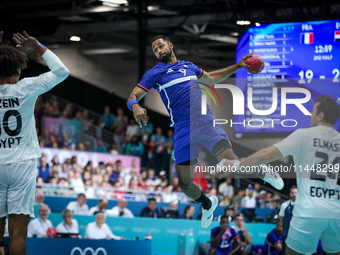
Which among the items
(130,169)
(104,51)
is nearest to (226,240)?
(130,169)

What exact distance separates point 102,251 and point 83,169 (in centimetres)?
678

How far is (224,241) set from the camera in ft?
31.6

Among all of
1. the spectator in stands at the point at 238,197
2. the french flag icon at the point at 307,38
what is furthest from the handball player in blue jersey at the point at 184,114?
the spectator in stands at the point at 238,197

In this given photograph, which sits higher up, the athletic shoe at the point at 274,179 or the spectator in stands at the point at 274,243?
the athletic shoe at the point at 274,179

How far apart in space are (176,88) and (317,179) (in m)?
2.29

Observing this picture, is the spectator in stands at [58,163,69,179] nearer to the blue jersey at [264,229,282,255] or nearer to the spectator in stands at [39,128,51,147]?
the spectator in stands at [39,128,51,147]

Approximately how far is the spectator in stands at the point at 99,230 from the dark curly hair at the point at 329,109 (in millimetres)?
6662

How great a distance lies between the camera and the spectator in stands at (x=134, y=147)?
19209 millimetres

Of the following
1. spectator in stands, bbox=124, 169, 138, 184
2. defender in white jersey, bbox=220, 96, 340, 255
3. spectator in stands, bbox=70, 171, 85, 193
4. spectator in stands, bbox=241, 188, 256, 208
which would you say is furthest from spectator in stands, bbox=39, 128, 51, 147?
defender in white jersey, bbox=220, 96, 340, 255

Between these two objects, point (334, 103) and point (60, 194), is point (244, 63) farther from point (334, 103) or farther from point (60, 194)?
point (60, 194)

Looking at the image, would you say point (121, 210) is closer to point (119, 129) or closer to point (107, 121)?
point (119, 129)

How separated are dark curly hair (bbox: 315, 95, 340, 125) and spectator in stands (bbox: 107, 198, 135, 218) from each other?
8.19m

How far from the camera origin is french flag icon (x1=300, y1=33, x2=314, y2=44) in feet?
34.6

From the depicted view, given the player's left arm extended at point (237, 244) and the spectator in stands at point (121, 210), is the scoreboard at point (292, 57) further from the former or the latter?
the spectator in stands at point (121, 210)
